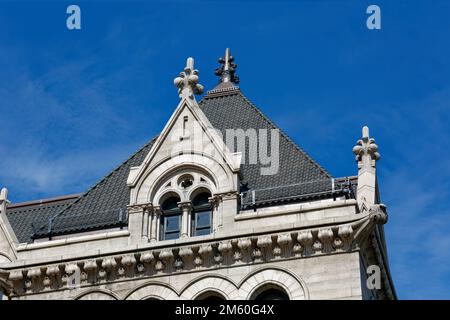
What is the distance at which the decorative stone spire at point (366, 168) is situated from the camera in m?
43.4

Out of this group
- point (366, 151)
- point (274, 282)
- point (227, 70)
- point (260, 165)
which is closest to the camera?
point (274, 282)

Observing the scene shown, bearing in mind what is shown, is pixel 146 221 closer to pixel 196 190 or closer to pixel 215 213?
pixel 196 190

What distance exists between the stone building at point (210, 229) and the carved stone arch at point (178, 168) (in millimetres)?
31

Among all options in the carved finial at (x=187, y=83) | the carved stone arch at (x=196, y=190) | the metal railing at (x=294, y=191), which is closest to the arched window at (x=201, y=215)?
the carved stone arch at (x=196, y=190)

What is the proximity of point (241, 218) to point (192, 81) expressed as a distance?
5.51 meters

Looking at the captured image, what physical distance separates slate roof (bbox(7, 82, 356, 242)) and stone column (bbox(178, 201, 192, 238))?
1685 mm

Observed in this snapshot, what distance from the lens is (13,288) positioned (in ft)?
142

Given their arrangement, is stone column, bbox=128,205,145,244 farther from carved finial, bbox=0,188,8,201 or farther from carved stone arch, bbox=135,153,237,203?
carved finial, bbox=0,188,8,201

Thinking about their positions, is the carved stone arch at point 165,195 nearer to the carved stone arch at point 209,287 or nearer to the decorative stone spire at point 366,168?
the carved stone arch at point 209,287

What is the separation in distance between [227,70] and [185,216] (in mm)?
9796

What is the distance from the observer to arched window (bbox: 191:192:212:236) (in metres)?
43.1

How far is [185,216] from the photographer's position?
4322 cm

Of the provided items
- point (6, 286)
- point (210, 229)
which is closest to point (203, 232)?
point (210, 229)
